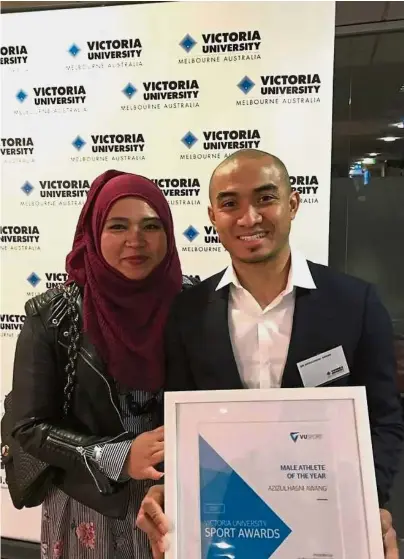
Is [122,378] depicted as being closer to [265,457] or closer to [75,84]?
[265,457]

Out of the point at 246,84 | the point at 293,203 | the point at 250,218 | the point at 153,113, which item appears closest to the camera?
the point at 250,218

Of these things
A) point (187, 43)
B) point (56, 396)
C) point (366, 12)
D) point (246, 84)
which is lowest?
point (56, 396)

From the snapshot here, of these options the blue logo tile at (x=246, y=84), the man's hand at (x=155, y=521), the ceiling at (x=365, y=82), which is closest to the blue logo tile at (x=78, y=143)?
the ceiling at (x=365, y=82)

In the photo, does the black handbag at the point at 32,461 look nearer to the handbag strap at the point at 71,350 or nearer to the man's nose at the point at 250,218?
the handbag strap at the point at 71,350

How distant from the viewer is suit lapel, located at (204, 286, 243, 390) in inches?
54.5

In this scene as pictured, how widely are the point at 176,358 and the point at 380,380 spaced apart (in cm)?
58

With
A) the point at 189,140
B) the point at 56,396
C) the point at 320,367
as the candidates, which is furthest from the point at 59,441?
the point at 189,140

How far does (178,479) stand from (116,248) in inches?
26.4

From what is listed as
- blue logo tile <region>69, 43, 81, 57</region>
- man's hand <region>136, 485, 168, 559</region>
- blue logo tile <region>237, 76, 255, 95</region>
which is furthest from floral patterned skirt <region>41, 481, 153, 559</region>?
blue logo tile <region>69, 43, 81, 57</region>

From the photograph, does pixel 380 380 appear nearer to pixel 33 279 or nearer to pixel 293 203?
pixel 293 203

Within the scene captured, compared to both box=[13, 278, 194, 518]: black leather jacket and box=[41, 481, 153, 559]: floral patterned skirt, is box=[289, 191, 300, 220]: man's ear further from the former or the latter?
box=[41, 481, 153, 559]: floral patterned skirt

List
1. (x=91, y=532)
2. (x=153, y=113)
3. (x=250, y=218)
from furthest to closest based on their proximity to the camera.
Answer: (x=153, y=113)
(x=91, y=532)
(x=250, y=218)

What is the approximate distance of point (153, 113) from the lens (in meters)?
2.55

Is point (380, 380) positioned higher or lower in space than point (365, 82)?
lower
